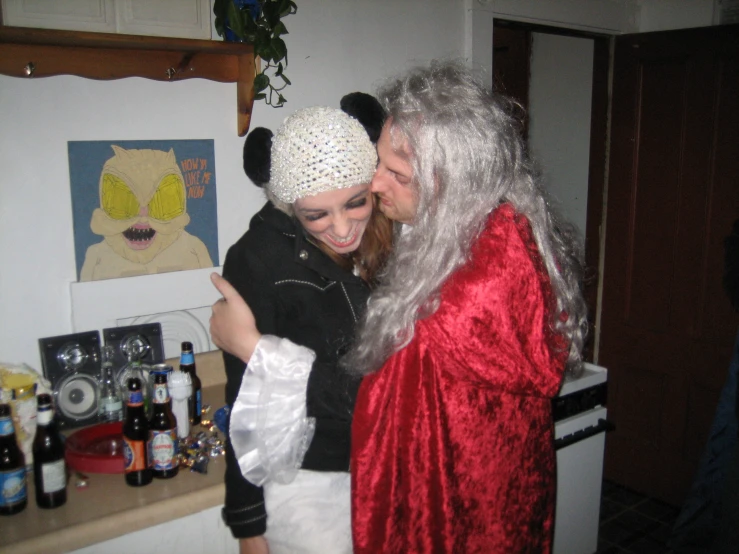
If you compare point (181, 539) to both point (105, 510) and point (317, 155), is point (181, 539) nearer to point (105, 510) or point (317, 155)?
point (105, 510)

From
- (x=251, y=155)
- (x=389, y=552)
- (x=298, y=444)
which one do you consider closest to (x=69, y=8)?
(x=251, y=155)

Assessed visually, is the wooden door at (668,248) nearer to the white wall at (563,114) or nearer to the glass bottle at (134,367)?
the white wall at (563,114)

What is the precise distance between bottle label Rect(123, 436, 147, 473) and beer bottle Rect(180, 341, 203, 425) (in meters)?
0.27

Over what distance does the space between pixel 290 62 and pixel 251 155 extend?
2.97ft

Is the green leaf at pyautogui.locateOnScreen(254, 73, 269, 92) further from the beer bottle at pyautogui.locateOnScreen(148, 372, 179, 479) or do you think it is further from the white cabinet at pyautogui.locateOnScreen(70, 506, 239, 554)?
the white cabinet at pyautogui.locateOnScreen(70, 506, 239, 554)

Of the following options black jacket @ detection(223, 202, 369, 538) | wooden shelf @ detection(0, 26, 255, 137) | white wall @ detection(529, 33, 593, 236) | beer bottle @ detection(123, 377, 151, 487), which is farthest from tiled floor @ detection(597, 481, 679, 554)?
wooden shelf @ detection(0, 26, 255, 137)

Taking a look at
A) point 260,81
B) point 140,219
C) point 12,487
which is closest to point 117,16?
point 260,81

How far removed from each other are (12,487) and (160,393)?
33 centimetres

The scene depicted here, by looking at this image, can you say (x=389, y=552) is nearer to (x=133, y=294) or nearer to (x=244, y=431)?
(x=244, y=431)

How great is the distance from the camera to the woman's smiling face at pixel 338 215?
109cm

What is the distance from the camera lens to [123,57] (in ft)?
4.80

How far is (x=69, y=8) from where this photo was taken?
1241 mm

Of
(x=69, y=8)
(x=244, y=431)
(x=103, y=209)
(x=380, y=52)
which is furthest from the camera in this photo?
(x=380, y=52)

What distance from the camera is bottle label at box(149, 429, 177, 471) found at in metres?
1.31
